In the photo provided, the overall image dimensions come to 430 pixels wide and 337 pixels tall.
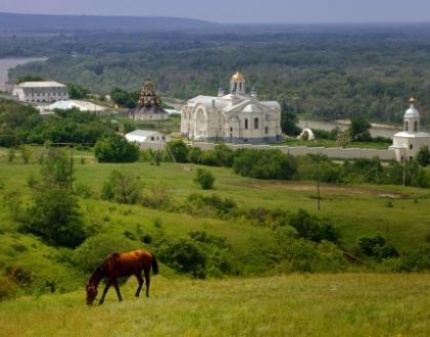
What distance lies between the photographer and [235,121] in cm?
4897

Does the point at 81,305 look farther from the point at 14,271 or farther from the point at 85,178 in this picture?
the point at 85,178

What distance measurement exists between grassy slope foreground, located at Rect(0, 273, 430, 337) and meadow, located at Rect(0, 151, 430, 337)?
11mm

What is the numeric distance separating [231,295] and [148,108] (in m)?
47.3

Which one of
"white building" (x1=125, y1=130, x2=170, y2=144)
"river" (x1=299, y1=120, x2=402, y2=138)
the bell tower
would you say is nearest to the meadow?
"white building" (x1=125, y1=130, x2=170, y2=144)

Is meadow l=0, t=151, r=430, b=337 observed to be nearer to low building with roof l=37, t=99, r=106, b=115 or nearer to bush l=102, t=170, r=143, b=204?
bush l=102, t=170, r=143, b=204

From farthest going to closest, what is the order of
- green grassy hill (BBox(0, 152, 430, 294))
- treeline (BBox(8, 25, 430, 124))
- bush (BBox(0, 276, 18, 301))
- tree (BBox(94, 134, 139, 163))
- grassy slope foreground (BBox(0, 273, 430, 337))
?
treeline (BBox(8, 25, 430, 124)), tree (BBox(94, 134, 139, 163)), green grassy hill (BBox(0, 152, 430, 294)), bush (BBox(0, 276, 18, 301)), grassy slope foreground (BBox(0, 273, 430, 337))

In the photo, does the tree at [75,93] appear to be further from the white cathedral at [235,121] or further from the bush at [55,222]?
the bush at [55,222]

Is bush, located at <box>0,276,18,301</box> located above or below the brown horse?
below

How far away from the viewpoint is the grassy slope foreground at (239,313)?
9.41m

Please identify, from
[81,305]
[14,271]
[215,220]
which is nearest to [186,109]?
[215,220]

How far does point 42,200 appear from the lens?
18891 millimetres

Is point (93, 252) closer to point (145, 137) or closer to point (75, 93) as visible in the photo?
point (145, 137)

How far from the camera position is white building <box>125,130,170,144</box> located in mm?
46334

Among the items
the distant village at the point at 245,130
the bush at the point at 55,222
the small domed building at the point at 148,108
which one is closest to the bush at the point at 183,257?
the bush at the point at 55,222
